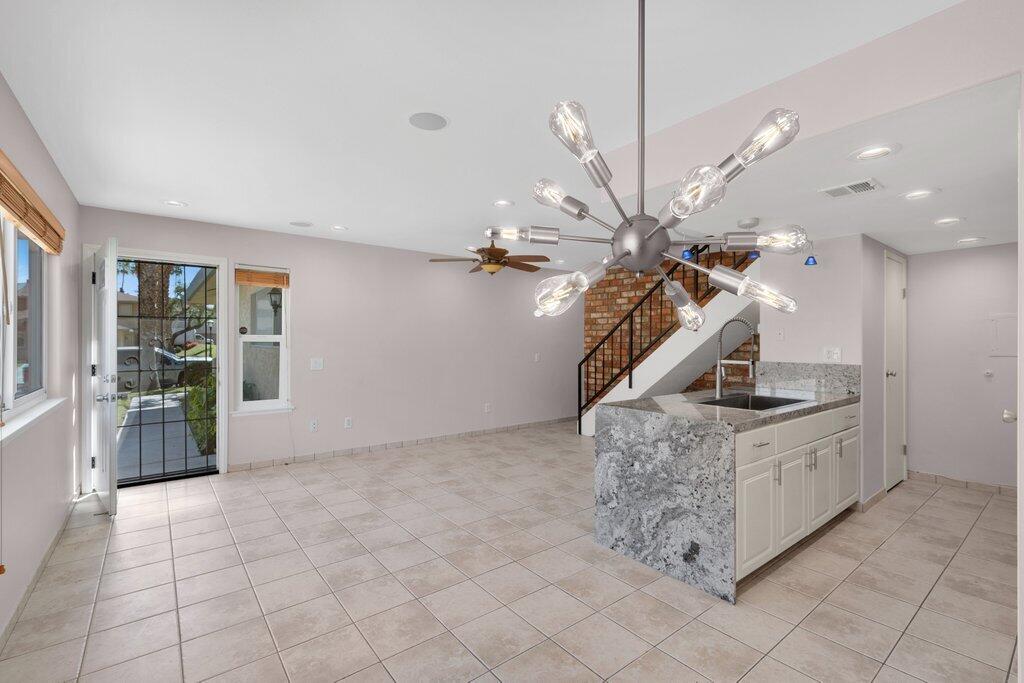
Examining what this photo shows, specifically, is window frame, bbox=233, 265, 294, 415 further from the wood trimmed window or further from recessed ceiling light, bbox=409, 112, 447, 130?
recessed ceiling light, bbox=409, 112, 447, 130

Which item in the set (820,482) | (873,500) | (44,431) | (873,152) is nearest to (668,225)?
(873,152)

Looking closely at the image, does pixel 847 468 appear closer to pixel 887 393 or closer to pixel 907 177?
pixel 887 393

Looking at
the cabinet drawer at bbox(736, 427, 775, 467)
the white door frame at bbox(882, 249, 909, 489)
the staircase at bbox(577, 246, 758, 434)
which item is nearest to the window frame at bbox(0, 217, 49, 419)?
the cabinet drawer at bbox(736, 427, 775, 467)

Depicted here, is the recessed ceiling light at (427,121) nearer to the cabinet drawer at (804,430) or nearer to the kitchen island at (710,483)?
the kitchen island at (710,483)

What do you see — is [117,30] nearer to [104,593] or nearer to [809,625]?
[104,593]

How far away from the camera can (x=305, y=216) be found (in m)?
4.37

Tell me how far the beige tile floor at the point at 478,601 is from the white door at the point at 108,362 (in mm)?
281

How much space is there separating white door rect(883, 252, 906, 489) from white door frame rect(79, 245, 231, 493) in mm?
6100

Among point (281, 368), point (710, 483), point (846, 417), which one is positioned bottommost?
point (710, 483)

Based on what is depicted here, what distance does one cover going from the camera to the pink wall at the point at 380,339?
4809 mm

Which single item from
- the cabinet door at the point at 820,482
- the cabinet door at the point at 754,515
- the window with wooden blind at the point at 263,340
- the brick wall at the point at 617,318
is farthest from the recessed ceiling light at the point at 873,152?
the window with wooden blind at the point at 263,340

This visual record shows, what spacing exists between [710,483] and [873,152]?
173 centimetres

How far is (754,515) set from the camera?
8.35 feet

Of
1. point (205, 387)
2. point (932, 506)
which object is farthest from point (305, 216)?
point (932, 506)
